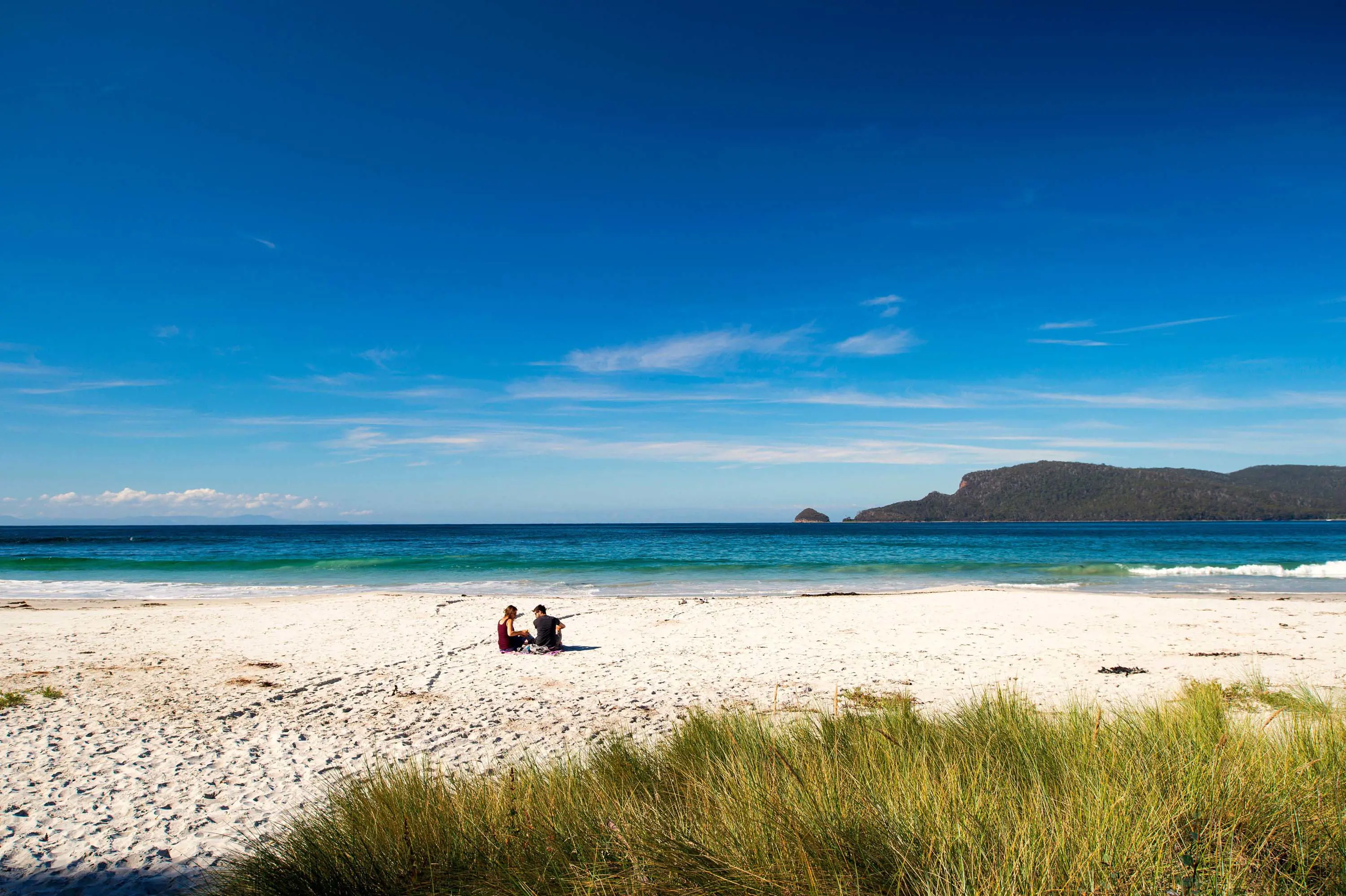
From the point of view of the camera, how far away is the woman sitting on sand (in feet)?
38.7

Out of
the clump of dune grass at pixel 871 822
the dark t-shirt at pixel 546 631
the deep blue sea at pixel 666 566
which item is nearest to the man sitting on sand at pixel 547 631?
the dark t-shirt at pixel 546 631

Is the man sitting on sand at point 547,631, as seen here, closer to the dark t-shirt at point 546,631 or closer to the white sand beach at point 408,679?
the dark t-shirt at point 546,631

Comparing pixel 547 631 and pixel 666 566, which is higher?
pixel 547 631

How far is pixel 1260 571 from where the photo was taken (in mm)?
29391

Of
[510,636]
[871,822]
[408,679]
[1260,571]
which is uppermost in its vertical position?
[871,822]

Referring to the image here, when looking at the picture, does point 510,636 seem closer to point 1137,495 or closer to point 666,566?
point 666,566

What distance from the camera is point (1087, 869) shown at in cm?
227

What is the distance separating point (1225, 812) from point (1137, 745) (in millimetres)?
861

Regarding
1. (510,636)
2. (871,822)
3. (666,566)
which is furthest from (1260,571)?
(871,822)

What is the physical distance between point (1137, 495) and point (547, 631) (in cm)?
16607

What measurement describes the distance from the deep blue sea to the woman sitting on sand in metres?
9.96

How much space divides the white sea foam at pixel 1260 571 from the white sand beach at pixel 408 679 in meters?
11.4

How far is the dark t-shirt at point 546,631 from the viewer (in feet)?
38.7

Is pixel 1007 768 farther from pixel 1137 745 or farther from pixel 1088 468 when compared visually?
pixel 1088 468
